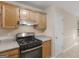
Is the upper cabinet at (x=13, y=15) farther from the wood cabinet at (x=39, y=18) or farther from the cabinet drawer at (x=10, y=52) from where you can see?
the cabinet drawer at (x=10, y=52)

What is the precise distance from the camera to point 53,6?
5020 millimetres

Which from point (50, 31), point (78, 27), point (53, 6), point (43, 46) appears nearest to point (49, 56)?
point (43, 46)

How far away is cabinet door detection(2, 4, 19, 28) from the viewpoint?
3135 millimetres

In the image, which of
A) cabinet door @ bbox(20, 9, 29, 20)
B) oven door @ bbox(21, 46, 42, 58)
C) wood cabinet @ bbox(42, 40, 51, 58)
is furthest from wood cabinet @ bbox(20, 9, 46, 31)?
oven door @ bbox(21, 46, 42, 58)

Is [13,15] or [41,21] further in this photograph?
[41,21]

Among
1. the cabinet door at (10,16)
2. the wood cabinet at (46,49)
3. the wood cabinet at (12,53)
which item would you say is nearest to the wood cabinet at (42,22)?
the wood cabinet at (46,49)

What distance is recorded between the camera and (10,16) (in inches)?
130

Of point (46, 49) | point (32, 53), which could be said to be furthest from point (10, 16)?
point (46, 49)

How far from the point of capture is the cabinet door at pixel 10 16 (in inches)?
123

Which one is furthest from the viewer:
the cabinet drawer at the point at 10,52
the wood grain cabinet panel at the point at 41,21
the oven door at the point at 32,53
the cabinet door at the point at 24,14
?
the wood grain cabinet panel at the point at 41,21

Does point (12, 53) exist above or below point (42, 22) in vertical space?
below

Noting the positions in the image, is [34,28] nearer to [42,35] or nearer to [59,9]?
[42,35]

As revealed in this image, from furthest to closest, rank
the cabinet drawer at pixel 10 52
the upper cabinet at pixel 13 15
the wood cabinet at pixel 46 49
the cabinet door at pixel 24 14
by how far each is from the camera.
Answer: the wood cabinet at pixel 46 49, the cabinet door at pixel 24 14, the upper cabinet at pixel 13 15, the cabinet drawer at pixel 10 52

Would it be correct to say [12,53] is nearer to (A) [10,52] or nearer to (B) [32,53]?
(A) [10,52]
